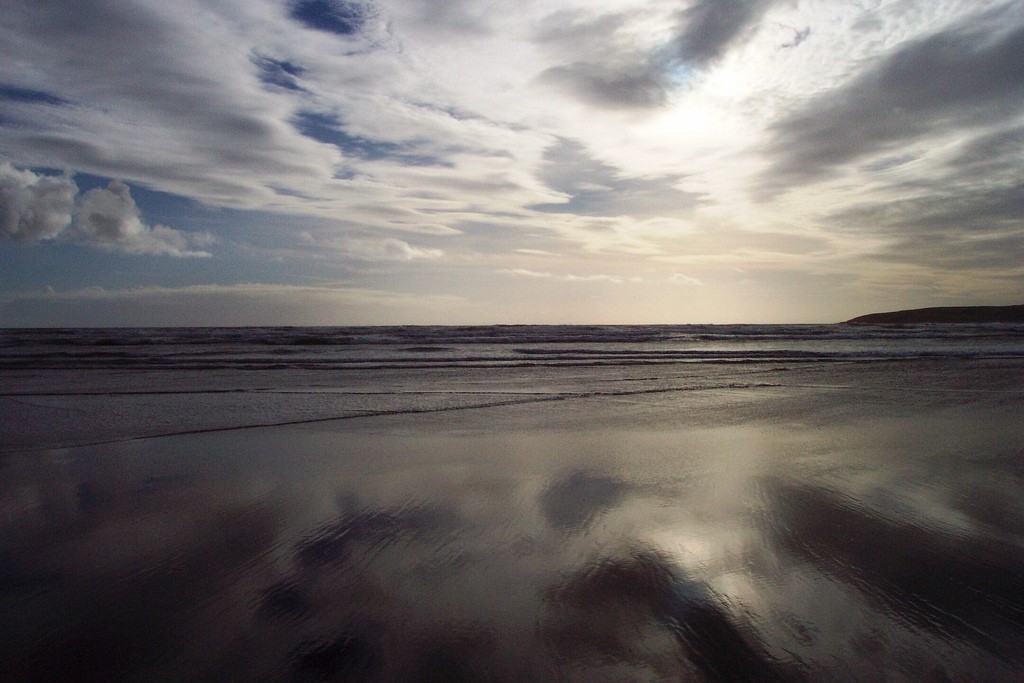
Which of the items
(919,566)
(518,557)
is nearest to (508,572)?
(518,557)

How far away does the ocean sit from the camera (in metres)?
2.37

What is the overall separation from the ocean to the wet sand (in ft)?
0.06

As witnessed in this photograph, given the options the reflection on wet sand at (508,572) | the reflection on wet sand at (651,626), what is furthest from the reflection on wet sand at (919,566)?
the reflection on wet sand at (651,626)

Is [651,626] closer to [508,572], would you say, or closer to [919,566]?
[508,572]

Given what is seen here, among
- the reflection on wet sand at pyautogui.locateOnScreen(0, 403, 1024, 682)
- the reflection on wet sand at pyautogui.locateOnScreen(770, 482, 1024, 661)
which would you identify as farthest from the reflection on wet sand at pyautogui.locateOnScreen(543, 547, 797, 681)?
the reflection on wet sand at pyautogui.locateOnScreen(770, 482, 1024, 661)

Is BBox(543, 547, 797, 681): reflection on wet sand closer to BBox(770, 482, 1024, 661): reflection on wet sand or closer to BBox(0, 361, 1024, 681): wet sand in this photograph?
BBox(0, 361, 1024, 681): wet sand

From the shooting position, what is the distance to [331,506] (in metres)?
4.25

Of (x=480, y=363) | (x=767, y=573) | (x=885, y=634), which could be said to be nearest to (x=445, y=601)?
(x=767, y=573)

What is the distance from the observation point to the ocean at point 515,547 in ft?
7.77

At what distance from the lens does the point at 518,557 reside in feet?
10.9

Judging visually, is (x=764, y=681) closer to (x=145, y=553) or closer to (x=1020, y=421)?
(x=145, y=553)

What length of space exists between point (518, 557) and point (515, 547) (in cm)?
15

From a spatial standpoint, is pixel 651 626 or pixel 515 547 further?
pixel 515 547

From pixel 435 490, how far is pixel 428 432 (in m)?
2.40
